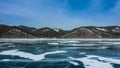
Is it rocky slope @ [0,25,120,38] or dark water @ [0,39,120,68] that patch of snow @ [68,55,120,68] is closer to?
dark water @ [0,39,120,68]

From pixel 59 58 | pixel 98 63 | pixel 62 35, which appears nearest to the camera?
pixel 98 63

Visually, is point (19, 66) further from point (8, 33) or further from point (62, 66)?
point (8, 33)

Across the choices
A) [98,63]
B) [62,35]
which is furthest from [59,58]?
[62,35]

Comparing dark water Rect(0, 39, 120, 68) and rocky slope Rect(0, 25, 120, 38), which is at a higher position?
rocky slope Rect(0, 25, 120, 38)

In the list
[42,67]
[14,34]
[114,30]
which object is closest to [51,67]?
[42,67]

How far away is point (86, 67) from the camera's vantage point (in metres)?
15.9

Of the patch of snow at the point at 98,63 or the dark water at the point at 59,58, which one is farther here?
the dark water at the point at 59,58

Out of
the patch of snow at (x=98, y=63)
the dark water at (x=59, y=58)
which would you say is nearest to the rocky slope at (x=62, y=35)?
the dark water at (x=59, y=58)

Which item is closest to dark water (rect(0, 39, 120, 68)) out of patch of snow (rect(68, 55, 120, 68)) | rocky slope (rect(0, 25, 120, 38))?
patch of snow (rect(68, 55, 120, 68))

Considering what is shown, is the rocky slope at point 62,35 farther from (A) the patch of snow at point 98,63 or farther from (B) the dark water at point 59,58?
(A) the patch of snow at point 98,63

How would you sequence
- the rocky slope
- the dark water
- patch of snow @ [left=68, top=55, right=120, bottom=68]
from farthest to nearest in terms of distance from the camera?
1. the rocky slope
2. the dark water
3. patch of snow @ [left=68, top=55, right=120, bottom=68]

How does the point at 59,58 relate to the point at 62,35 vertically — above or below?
below

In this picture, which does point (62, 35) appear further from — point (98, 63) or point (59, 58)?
point (98, 63)

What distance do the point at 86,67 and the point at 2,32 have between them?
108 meters
